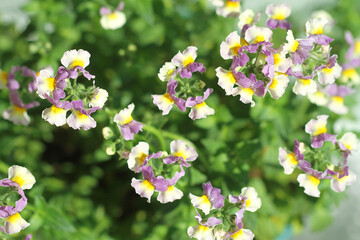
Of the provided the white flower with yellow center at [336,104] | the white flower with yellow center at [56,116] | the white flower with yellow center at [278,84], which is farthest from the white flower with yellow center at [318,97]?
the white flower with yellow center at [56,116]

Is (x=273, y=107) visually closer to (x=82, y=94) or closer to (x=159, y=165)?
(x=159, y=165)

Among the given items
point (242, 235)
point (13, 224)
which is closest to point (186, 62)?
point (242, 235)

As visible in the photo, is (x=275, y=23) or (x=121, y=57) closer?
(x=275, y=23)

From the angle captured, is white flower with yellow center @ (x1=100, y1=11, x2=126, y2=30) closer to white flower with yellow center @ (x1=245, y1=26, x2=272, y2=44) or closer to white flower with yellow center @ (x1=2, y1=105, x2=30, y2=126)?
white flower with yellow center @ (x1=2, y1=105, x2=30, y2=126)

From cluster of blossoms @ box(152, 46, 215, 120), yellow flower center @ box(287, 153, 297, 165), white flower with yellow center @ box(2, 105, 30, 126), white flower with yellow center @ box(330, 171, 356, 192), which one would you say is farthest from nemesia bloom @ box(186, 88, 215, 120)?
white flower with yellow center @ box(2, 105, 30, 126)

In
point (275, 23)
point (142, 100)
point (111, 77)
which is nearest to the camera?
point (275, 23)

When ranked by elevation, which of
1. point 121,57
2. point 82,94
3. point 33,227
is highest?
point 82,94

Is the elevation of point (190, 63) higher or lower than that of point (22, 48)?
higher

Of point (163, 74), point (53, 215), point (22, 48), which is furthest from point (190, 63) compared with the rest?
point (22, 48)
